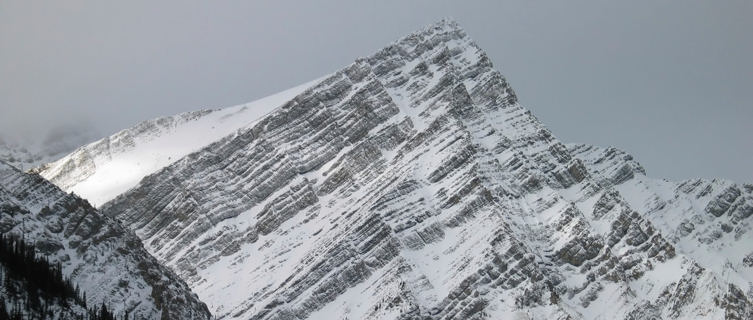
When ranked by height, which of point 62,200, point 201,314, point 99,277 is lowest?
point 201,314

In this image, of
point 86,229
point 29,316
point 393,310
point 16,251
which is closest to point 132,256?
point 86,229

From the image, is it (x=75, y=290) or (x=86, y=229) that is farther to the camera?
(x=86, y=229)

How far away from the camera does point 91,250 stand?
13938 centimetres

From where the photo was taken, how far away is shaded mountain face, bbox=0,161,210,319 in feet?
432

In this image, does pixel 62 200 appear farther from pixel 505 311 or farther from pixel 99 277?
pixel 505 311

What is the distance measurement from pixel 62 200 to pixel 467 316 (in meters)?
83.2

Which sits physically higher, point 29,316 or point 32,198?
point 32,198

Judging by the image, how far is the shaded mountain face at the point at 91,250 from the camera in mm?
131750

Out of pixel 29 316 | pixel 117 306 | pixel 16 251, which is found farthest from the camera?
pixel 117 306

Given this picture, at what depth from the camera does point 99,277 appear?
5354 inches

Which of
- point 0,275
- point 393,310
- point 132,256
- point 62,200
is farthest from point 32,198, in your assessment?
point 393,310

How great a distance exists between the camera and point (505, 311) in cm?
19975

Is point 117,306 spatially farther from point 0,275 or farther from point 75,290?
point 0,275

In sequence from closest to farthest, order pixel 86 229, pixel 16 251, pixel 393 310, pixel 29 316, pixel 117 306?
pixel 29 316
pixel 16 251
pixel 117 306
pixel 86 229
pixel 393 310
